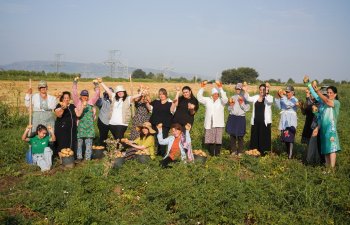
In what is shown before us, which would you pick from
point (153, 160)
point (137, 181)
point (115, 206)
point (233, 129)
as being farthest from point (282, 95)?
point (115, 206)

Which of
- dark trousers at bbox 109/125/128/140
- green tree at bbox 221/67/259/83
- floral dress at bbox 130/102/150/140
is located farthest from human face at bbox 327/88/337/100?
green tree at bbox 221/67/259/83

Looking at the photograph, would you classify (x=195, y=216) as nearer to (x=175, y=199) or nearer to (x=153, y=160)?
(x=175, y=199)

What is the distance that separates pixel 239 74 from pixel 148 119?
77.2 meters

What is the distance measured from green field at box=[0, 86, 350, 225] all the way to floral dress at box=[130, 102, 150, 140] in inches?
48.6

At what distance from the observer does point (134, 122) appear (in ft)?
28.3

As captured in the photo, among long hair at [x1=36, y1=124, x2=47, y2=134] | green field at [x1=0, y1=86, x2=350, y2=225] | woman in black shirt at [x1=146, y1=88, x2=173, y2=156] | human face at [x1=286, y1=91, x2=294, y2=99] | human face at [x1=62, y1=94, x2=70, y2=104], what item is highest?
human face at [x1=286, y1=91, x2=294, y2=99]

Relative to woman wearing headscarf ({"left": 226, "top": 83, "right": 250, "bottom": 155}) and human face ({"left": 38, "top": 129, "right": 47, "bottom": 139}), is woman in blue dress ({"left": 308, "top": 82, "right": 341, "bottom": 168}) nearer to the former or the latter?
woman wearing headscarf ({"left": 226, "top": 83, "right": 250, "bottom": 155})

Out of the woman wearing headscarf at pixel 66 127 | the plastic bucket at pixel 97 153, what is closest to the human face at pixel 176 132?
the plastic bucket at pixel 97 153

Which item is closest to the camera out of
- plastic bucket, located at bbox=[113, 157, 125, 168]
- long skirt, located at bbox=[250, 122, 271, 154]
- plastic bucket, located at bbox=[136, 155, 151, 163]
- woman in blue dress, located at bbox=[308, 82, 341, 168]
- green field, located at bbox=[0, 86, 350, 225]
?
green field, located at bbox=[0, 86, 350, 225]

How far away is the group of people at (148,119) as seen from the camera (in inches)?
311

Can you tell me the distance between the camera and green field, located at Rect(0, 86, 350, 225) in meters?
5.25

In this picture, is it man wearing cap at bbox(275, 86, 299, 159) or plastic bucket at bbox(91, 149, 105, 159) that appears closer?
plastic bucket at bbox(91, 149, 105, 159)

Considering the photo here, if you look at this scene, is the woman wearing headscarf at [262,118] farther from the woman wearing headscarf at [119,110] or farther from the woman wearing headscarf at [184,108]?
the woman wearing headscarf at [119,110]

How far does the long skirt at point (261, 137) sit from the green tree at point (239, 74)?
75.5 metres
